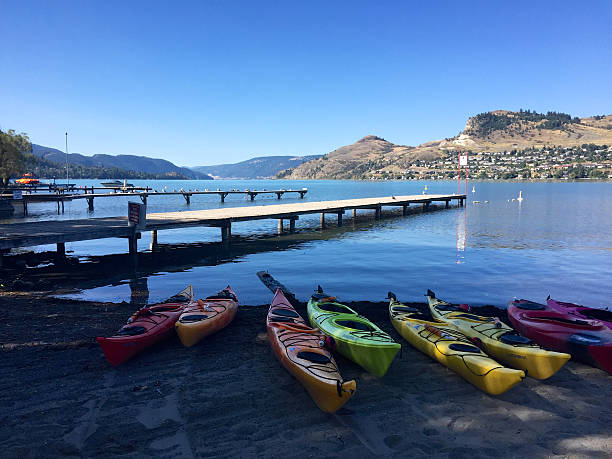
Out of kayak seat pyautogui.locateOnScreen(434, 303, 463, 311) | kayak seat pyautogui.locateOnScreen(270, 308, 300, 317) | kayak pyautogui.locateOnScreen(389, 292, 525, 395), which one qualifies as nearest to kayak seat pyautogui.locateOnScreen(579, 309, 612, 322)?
kayak seat pyautogui.locateOnScreen(434, 303, 463, 311)

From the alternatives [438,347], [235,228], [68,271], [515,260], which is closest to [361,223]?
[235,228]

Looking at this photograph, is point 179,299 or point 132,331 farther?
point 179,299

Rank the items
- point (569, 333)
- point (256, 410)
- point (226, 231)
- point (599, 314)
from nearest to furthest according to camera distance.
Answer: point (256, 410) → point (569, 333) → point (599, 314) → point (226, 231)

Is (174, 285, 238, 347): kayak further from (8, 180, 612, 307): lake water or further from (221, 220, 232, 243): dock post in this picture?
(221, 220, 232, 243): dock post

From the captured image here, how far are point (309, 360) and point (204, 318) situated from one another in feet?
12.1

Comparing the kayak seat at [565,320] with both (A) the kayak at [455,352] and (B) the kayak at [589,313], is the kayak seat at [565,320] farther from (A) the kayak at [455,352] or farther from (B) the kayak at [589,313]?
(A) the kayak at [455,352]

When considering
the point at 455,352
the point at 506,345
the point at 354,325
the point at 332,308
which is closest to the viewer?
the point at 455,352

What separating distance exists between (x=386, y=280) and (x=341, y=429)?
11734 millimetres

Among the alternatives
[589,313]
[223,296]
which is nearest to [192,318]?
[223,296]

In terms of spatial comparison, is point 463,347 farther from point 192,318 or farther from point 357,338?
point 192,318

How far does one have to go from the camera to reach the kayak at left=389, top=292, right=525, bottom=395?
6.66 metres

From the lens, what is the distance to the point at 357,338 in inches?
311

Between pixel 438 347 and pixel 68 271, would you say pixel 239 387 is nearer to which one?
pixel 438 347

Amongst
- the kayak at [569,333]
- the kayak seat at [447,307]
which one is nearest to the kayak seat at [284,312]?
the kayak seat at [447,307]
